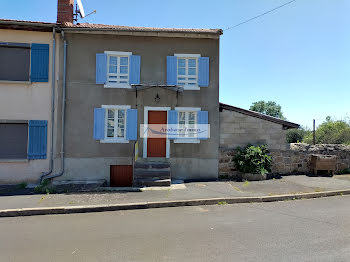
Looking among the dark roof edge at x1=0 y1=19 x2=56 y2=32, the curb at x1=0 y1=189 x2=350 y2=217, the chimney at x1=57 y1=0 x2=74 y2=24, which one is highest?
the chimney at x1=57 y1=0 x2=74 y2=24

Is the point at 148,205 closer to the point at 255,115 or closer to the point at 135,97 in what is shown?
the point at 135,97

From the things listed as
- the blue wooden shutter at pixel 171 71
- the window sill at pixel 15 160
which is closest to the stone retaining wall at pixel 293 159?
the blue wooden shutter at pixel 171 71

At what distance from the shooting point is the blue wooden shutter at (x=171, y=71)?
30.3 ft

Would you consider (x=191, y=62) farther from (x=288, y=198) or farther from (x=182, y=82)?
(x=288, y=198)

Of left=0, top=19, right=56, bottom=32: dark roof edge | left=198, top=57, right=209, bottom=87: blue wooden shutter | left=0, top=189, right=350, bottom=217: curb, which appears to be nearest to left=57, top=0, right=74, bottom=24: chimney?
left=0, top=19, right=56, bottom=32: dark roof edge

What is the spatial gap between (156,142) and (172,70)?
3152 millimetres

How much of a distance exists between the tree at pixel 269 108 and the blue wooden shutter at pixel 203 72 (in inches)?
1509

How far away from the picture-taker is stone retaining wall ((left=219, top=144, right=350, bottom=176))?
30.9 feet

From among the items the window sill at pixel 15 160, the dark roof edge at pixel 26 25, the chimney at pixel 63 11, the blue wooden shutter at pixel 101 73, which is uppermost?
the chimney at pixel 63 11

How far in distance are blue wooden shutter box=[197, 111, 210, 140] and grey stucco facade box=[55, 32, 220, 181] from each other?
209 millimetres

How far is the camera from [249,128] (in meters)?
9.66

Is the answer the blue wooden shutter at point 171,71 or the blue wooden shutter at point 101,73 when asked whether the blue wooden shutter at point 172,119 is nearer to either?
the blue wooden shutter at point 171,71

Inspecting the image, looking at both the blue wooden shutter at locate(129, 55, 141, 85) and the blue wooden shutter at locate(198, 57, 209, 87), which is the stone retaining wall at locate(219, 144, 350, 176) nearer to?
the blue wooden shutter at locate(198, 57, 209, 87)

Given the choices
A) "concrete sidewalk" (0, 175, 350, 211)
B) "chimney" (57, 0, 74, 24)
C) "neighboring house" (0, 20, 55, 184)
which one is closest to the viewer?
"concrete sidewalk" (0, 175, 350, 211)
